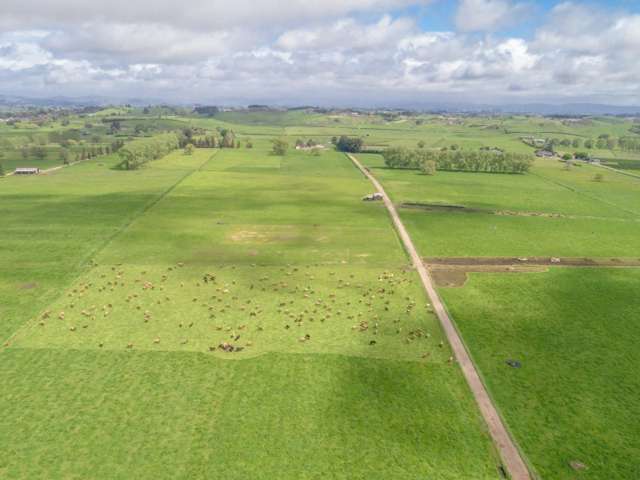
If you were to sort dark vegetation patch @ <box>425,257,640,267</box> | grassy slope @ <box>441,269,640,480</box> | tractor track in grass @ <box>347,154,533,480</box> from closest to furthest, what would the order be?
tractor track in grass @ <box>347,154,533,480</box> → grassy slope @ <box>441,269,640,480</box> → dark vegetation patch @ <box>425,257,640,267</box>

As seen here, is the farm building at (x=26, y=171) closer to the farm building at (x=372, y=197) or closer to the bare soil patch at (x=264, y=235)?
the bare soil patch at (x=264, y=235)

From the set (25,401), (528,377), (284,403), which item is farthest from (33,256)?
(528,377)

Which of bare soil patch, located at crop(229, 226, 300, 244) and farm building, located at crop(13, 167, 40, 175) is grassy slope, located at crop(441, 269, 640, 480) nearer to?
bare soil patch, located at crop(229, 226, 300, 244)

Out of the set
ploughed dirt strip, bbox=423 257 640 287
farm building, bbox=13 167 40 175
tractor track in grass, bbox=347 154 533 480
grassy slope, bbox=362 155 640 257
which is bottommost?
tractor track in grass, bbox=347 154 533 480

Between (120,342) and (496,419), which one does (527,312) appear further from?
(120,342)

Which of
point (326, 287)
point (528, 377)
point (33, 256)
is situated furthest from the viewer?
point (33, 256)

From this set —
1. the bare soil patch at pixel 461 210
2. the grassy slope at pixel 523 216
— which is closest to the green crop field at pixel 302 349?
the grassy slope at pixel 523 216

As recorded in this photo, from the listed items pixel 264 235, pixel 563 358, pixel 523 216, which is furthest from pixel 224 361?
pixel 523 216

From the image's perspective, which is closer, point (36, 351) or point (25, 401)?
point (25, 401)

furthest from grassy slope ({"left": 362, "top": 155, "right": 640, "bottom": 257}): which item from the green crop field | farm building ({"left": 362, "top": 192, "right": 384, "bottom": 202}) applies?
farm building ({"left": 362, "top": 192, "right": 384, "bottom": 202})
